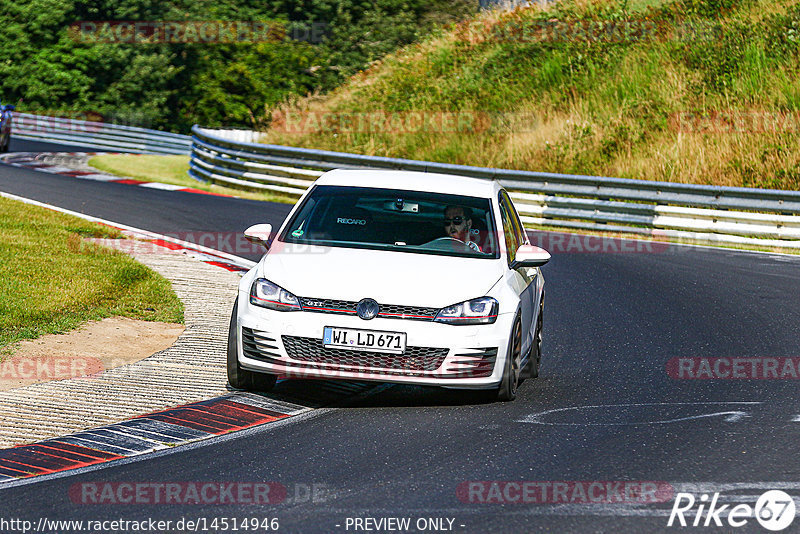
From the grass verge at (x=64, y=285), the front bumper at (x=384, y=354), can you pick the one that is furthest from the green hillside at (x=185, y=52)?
the front bumper at (x=384, y=354)

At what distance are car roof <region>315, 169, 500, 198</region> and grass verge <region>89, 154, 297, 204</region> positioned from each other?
15.2m

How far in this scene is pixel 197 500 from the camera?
228 inches

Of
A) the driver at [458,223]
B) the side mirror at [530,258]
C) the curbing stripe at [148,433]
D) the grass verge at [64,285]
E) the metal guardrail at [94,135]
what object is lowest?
the metal guardrail at [94,135]

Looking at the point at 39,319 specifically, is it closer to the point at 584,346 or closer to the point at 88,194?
the point at 584,346

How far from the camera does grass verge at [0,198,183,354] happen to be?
10484 mm

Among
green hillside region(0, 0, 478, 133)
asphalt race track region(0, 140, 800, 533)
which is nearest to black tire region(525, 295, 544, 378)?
asphalt race track region(0, 140, 800, 533)

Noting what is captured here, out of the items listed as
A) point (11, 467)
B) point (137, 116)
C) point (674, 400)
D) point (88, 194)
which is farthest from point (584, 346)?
point (137, 116)

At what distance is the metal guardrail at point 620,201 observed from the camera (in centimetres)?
1981

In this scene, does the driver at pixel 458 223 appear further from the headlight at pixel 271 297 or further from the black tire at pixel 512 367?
the headlight at pixel 271 297

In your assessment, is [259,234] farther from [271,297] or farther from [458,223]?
[458,223]

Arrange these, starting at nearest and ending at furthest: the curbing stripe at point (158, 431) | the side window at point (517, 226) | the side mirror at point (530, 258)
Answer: the curbing stripe at point (158, 431) < the side mirror at point (530, 258) < the side window at point (517, 226)

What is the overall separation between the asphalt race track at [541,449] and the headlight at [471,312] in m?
0.64

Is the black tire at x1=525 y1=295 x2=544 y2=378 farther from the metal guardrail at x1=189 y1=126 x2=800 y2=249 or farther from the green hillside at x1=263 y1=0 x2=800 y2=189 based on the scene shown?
the green hillside at x1=263 y1=0 x2=800 y2=189

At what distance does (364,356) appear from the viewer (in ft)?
25.4
